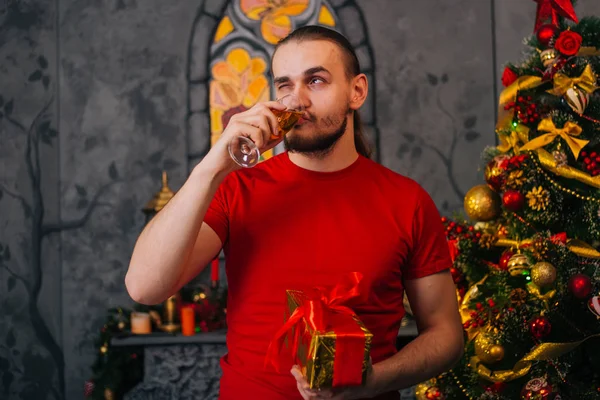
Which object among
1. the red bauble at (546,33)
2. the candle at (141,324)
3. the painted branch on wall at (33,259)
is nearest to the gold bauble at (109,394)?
the candle at (141,324)

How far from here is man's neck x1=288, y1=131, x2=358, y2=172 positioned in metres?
1.70

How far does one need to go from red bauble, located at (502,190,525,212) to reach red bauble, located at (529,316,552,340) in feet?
1.40

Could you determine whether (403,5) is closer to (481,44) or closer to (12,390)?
(481,44)

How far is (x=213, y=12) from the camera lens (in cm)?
→ 431

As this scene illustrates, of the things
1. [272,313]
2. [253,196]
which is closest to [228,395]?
[272,313]

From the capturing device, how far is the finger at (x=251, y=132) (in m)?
1.36

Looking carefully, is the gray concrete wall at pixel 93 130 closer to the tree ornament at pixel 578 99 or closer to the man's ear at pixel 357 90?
the tree ornament at pixel 578 99

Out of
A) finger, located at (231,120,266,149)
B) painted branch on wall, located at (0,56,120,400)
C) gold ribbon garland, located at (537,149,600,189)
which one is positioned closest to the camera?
finger, located at (231,120,266,149)

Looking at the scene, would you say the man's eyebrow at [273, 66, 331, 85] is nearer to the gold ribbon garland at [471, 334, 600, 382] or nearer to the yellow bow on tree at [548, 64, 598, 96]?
the yellow bow on tree at [548, 64, 598, 96]

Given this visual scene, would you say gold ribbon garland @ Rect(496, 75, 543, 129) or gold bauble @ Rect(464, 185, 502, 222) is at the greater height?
gold ribbon garland @ Rect(496, 75, 543, 129)

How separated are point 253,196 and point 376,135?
262 cm

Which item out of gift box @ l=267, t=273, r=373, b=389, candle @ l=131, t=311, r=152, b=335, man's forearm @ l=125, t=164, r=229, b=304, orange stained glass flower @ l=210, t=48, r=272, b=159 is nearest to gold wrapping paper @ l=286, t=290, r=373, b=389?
gift box @ l=267, t=273, r=373, b=389

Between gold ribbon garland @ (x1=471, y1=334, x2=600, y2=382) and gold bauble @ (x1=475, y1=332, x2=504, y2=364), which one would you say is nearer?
gold ribbon garland @ (x1=471, y1=334, x2=600, y2=382)

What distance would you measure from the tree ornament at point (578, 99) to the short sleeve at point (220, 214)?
56.3 inches
